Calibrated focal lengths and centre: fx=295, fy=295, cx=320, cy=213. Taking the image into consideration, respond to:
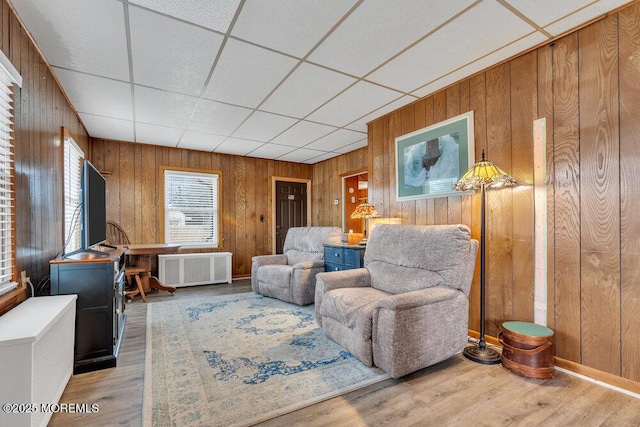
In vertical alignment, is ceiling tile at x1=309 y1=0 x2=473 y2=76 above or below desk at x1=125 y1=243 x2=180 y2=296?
above

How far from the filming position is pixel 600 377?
1.99 metres

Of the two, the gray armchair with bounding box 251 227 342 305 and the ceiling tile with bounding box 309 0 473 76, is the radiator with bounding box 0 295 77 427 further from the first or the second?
the ceiling tile with bounding box 309 0 473 76

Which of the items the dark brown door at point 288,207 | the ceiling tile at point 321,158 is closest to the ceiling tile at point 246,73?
the ceiling tile at point 321,158

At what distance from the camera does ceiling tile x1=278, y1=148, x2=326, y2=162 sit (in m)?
5.53

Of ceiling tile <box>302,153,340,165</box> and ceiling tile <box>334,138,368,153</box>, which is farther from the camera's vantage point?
ceiling tile <box>302,153,340,165</box>

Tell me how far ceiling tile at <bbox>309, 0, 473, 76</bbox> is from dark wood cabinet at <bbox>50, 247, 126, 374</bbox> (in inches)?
93.9

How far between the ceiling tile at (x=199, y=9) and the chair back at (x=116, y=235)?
3.97 m

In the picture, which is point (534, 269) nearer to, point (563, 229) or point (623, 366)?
point (563, 229)

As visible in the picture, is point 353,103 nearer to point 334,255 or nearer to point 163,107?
point 334,255

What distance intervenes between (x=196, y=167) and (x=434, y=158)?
4.20 meters

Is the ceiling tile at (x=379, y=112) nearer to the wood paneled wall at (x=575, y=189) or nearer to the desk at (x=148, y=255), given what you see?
the wood paneled wall at (x=575, y=189)

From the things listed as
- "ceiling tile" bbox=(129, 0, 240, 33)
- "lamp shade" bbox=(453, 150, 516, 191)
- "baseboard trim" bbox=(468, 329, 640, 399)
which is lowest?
"baseboard trim" bbox=(468, 329, 640, 399)

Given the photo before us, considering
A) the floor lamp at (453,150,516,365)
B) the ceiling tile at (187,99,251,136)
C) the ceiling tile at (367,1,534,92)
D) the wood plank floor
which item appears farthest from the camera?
the ceiling tile at (187,99,251,136)

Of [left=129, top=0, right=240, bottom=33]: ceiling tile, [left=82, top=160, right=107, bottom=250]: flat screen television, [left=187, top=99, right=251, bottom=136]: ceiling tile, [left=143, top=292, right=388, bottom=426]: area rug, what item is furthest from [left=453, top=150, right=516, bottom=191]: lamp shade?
[left=82, top=160, right=107, bottom=250]: flat screen television
